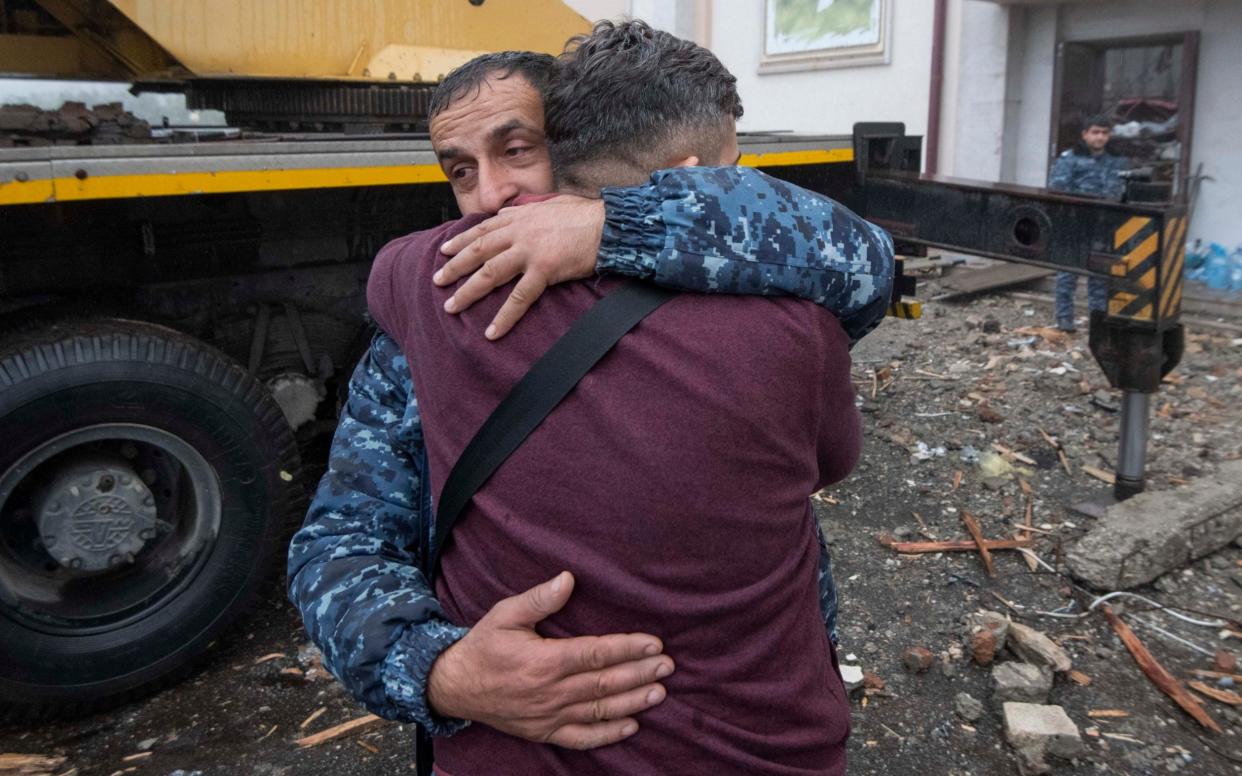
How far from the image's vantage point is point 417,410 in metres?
1.35

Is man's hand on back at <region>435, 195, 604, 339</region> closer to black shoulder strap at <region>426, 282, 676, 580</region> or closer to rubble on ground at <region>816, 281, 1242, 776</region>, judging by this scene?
black shoulder strap at <region>426, 282, 676, 580</region>

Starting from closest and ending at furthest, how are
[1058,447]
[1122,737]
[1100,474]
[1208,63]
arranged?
[1122,737]
[1100,474]
[1058,447]
[1208,63]

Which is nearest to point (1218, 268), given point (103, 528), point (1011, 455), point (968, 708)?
point (1011, 455)

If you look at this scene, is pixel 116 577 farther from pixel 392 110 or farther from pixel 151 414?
pixel 392 110

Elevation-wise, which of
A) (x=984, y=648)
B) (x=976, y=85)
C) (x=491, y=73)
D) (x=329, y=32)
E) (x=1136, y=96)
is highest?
(x=976, y=85)

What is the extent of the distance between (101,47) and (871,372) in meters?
4.90

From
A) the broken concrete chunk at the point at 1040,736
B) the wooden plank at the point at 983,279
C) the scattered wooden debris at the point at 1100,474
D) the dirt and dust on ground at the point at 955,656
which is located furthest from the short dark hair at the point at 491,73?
the wooden plank at the point at 983,279

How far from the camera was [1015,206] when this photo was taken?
4.30 metres

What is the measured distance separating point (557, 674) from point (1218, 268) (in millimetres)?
10900

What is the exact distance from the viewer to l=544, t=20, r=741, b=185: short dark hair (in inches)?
48.9

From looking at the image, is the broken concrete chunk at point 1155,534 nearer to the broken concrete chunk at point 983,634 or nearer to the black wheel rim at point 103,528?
the broken concrete chunk at point 983,634

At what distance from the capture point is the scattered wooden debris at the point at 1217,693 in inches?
126

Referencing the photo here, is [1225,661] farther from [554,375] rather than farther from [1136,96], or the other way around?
[1136,96]

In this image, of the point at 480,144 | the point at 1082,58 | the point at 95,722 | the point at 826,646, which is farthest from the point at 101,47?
the point at 1082,58
